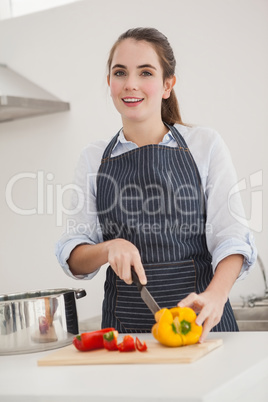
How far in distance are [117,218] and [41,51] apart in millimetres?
2466

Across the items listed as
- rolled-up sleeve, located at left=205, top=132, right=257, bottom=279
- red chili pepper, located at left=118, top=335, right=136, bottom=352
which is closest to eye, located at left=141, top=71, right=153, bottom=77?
rolled-up sleeve, located at left=205, top=132, right=257, bottom=279

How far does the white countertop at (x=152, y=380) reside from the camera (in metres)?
0.83

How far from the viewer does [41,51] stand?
12.0 feet

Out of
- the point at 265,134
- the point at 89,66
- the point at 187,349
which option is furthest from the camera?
the point at 89,66

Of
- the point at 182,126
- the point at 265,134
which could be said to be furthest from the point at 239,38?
the point at 182,126

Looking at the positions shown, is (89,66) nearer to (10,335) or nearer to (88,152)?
(88,152)

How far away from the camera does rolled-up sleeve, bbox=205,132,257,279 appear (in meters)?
1.31

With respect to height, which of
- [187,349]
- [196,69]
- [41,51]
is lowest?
[187,349]

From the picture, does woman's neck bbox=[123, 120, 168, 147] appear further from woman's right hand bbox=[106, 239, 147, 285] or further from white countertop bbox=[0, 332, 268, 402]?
white countertop bbox=[0, 332, 268, 402]

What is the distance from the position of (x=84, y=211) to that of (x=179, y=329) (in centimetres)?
50

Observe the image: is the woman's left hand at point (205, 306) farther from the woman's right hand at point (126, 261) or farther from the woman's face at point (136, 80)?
the woman's face at point (136, 80)

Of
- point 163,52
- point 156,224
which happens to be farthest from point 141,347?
point 163,52

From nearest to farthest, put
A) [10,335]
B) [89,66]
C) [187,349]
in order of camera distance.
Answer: [187,349], [10,335], [89,66]

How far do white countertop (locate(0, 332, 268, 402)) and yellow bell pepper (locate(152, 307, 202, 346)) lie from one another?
6 centimetres
